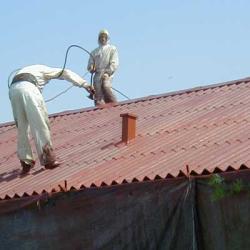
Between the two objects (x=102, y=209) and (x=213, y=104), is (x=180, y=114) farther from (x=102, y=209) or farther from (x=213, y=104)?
(x=102, y=209)

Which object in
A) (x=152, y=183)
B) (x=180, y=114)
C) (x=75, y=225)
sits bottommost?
(x=75, y=225)

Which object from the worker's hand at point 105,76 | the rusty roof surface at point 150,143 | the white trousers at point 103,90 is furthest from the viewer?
the worker's hand at point 105,76

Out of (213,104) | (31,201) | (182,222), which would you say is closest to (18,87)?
(31,201)

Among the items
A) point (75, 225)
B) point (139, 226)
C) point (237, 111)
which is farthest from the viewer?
point (237, 111)

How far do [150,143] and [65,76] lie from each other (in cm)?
179

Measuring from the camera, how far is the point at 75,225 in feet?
26.4

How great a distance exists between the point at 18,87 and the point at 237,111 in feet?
9.35

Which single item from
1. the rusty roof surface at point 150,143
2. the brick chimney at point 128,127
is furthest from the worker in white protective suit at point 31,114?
the brick chimney at point 128,127

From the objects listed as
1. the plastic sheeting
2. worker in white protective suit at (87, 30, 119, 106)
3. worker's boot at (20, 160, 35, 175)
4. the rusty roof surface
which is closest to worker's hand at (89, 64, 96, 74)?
worker in white protective suit at (87, 30, 119, 106)

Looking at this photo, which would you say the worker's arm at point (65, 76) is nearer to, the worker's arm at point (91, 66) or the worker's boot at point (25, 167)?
the worker's boot at point (25, 167)

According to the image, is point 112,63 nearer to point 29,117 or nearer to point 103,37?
point 103,37

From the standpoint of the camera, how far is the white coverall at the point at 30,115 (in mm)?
9617

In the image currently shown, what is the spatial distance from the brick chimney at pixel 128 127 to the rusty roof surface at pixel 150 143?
0.35 feet

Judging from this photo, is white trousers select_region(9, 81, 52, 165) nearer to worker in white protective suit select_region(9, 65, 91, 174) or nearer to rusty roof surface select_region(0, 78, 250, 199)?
worker in white protective suit select_region(9, 65, 91, 174)
